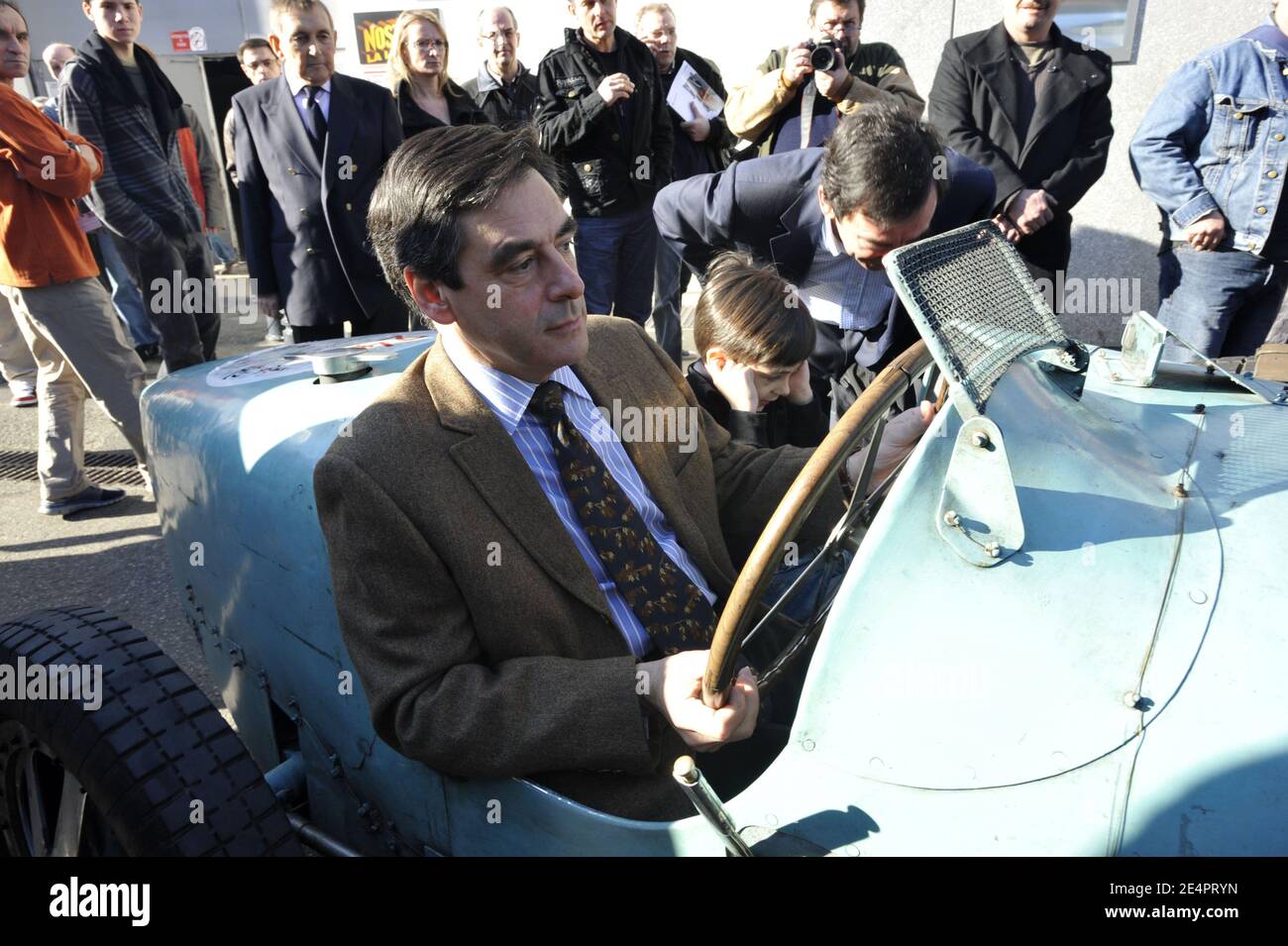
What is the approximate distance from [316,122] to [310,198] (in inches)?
11.9

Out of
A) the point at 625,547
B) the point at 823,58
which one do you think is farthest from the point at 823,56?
the point at 625,547

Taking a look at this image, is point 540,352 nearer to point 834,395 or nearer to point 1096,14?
point 834,395

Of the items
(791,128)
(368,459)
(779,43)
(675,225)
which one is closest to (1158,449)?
(368,459)

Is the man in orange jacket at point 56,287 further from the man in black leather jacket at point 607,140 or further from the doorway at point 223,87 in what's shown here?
the doorway at point 223,87

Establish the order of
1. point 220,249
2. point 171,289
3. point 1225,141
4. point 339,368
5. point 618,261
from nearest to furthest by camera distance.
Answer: point 339,368 → point 1225,141 → point 171,289 → point 618,261 → point 220,249

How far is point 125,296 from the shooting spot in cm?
644

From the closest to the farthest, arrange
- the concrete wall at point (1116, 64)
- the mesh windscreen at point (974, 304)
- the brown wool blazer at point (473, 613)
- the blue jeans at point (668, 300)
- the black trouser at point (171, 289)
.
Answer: the mesh windscreen at point (974, 304) → the brown wool blazer at point (473, 613) → the black trouser at point (171, 289) → the blue jeans at point (668, 300) → the concrete wall at point (1116, 64)

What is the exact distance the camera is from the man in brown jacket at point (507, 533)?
1.42m

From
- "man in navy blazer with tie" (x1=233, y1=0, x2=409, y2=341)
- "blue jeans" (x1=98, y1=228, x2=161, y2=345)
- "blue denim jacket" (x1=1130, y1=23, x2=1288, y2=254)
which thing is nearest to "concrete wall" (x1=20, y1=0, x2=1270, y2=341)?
"blue denim jacket" (x1=1130, y1=23, x2=1288, y2=254)

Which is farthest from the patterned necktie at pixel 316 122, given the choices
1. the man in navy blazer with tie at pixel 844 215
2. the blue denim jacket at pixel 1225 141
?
the blue denim jacket at pixel 1225 141

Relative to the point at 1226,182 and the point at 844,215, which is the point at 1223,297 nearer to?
the point at 1226,182

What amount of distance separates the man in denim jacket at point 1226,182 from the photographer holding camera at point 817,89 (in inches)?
38.8

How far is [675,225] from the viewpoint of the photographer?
11.0 ft

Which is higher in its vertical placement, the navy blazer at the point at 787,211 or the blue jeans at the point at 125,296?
the navy blazer at the point at 787,211
